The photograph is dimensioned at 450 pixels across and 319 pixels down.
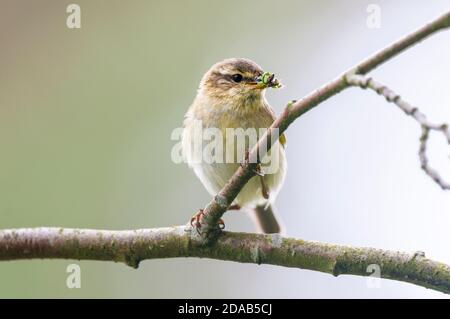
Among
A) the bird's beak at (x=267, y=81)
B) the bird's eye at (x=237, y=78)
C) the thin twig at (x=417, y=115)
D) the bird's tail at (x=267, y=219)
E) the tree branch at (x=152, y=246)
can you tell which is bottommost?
the bird's tail at (x=267, y=219)

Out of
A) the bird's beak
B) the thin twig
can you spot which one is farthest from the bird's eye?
the thin twig

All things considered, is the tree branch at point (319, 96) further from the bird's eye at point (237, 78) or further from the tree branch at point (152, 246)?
the bird's eye at point (237, 78)

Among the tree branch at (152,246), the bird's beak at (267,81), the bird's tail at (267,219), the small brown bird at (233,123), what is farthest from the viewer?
the bird's tail at (267,219)

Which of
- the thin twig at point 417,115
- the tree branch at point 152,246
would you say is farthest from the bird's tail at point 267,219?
the thin twig at point 417,115

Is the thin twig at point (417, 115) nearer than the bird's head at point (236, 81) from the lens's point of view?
Yes

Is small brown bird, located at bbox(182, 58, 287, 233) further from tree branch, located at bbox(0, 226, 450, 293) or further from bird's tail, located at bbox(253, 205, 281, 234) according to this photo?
tree branch, located at bbox(0, 226, 450, 293)

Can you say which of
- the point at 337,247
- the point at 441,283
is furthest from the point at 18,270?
the point at 441,283

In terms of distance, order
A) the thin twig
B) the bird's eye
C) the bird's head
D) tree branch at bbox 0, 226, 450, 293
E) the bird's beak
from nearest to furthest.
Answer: the thin twig < tree branch at bbox 0, 226, 450, 293 < the bird's beak < the bird's head < the bird's eye

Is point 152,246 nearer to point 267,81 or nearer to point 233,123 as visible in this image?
point 233,123
